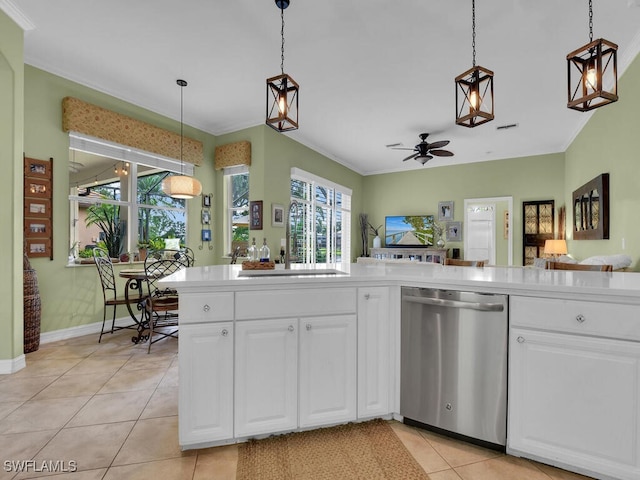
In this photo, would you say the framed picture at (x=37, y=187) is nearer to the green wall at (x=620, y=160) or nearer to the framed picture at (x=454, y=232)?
the green wall at (x=620, y=160)

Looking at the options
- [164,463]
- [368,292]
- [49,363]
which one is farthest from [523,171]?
[49,363]

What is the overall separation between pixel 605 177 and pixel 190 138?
5534mm

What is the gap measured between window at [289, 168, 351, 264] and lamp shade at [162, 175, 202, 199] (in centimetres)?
193

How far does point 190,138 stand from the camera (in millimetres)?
4895

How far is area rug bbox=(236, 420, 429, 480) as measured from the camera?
1495 mm

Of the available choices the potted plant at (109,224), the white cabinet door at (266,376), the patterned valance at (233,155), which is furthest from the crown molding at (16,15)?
the white cabinet door at (266,376)

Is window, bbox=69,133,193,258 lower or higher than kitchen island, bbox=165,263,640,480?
higher

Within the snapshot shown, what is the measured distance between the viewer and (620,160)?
3.35 metres

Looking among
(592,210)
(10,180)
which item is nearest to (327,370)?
(10,180)

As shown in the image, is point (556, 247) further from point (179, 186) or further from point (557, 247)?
point (179, 186)

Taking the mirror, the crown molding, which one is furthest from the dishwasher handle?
the crown molding

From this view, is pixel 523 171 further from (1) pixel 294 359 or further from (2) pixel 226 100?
(1) pixel 294 359

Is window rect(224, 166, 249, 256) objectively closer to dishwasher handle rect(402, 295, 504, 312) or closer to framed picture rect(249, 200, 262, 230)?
framed picture rect(249, 200, 262, 230)

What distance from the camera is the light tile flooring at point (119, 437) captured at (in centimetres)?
151
